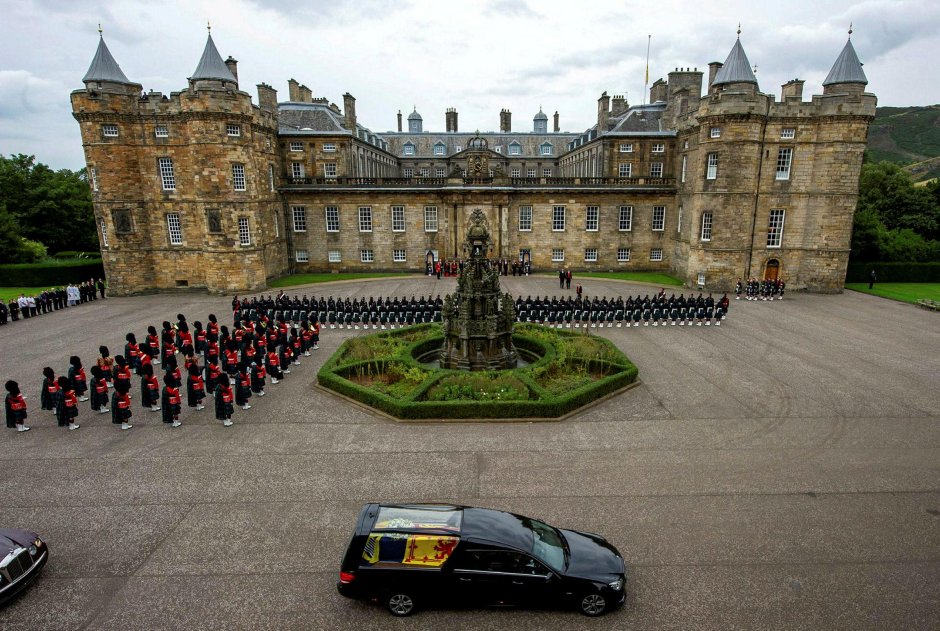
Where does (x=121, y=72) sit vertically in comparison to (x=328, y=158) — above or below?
above

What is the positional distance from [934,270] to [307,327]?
4976cm

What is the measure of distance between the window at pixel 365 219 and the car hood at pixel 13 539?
124 feet

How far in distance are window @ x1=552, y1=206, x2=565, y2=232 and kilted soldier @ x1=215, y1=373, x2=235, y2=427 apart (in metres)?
34.9

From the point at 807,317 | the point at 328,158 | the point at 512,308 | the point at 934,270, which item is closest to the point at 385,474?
the point at 512,308

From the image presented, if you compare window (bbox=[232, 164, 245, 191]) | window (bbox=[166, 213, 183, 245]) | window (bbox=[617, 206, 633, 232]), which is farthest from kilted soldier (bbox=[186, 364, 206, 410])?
window (bbox=[617, 206, 633, 232])

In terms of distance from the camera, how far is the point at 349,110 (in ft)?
164

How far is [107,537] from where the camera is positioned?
32.8ft

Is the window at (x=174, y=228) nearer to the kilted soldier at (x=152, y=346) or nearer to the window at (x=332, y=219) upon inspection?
the window at (x=332, y=219)

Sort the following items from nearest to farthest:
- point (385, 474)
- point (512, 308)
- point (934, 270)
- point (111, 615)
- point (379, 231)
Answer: point (111, 615)
point (385, 474)
point (512, 308)
point (934, 270)
point (379, 231)

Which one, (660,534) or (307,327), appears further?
(307,327)

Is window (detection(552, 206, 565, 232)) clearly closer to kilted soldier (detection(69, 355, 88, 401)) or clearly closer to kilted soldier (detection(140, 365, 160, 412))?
kilted soldier (detection(140, 365, 160, 412))

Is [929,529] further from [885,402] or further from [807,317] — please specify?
[807,317]

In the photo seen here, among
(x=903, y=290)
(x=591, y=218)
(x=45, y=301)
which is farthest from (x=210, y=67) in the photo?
(x=903, y=290)

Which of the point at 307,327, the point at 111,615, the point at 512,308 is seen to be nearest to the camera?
the point at 111,615
